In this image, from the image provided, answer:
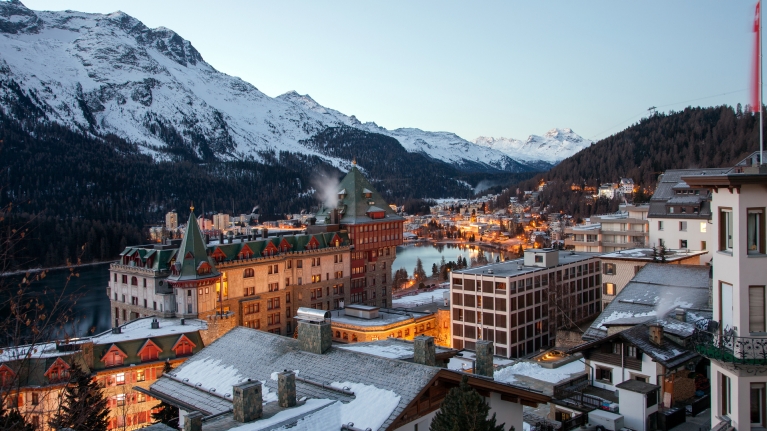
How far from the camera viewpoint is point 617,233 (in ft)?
247

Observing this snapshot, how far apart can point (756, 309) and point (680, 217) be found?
4902cm

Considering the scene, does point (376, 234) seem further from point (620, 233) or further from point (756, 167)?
point (756, 167)

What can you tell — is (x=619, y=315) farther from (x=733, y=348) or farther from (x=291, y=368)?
(x=733, y=348)

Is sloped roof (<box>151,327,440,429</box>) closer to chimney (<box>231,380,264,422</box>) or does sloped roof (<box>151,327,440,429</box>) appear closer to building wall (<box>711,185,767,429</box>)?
chimney (<box>231,380,264,422</box>)

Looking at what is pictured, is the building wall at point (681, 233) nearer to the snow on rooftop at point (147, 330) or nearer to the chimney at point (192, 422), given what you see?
the snow on rooftop at point (147, 330)

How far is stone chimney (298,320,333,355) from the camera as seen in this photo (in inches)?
763

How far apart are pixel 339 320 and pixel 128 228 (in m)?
123

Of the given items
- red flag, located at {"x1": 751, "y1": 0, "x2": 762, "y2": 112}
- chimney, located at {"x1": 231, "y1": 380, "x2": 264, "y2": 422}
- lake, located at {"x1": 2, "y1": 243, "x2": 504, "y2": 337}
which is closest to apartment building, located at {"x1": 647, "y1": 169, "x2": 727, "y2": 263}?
red flag, located at {"x1": 751, "y1": 0, "x2": 762, "y2": 112}

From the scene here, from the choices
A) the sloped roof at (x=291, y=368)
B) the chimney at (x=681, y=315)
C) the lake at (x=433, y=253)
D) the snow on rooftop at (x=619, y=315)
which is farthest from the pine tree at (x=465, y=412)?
the lake at (x=433, y=253)

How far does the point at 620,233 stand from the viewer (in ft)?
246

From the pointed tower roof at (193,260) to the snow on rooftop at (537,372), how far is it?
27524 mm

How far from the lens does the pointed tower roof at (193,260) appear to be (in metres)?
50.5

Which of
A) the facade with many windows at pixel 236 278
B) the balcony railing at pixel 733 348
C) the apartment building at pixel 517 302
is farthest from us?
the facade with many windows at pixel 236 278

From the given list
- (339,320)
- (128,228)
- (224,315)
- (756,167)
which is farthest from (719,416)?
(128,228)
